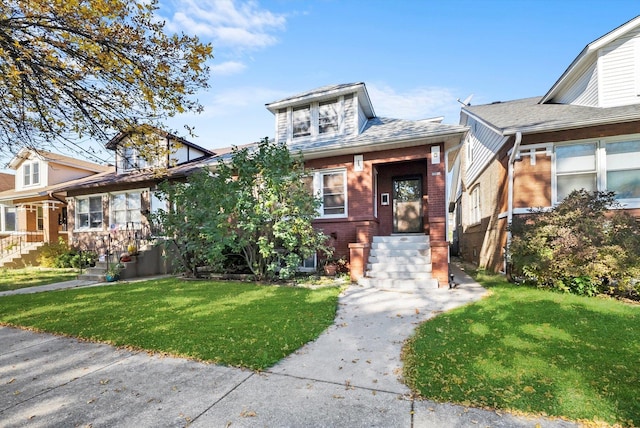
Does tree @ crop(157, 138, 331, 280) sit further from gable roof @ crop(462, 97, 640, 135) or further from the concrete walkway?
gable roof @ crop(462, 97, 640, 135)

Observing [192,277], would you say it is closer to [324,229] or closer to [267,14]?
[324,229]

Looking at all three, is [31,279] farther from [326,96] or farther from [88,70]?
[326,96]

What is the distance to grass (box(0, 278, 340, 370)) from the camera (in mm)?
4078

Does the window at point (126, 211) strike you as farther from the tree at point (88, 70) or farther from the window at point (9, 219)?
the window at point (9, 219)

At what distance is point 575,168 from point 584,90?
9.87 feet

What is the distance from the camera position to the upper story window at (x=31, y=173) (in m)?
18.6

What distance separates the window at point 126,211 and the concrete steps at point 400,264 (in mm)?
10758

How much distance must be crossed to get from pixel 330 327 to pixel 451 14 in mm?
9629

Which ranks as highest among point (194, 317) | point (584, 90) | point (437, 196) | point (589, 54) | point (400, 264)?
point (589, 54)

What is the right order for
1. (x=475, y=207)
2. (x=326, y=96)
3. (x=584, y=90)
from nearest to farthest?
(x=584, y=90)
(x=326, y=96)
(x=475, y=207)

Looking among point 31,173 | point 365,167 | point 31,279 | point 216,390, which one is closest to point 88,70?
point 216,390

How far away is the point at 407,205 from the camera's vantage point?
447 inches

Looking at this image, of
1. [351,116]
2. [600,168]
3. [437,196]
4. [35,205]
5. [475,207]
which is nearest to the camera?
[600,168]

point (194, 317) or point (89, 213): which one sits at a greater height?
point (89, 213)
